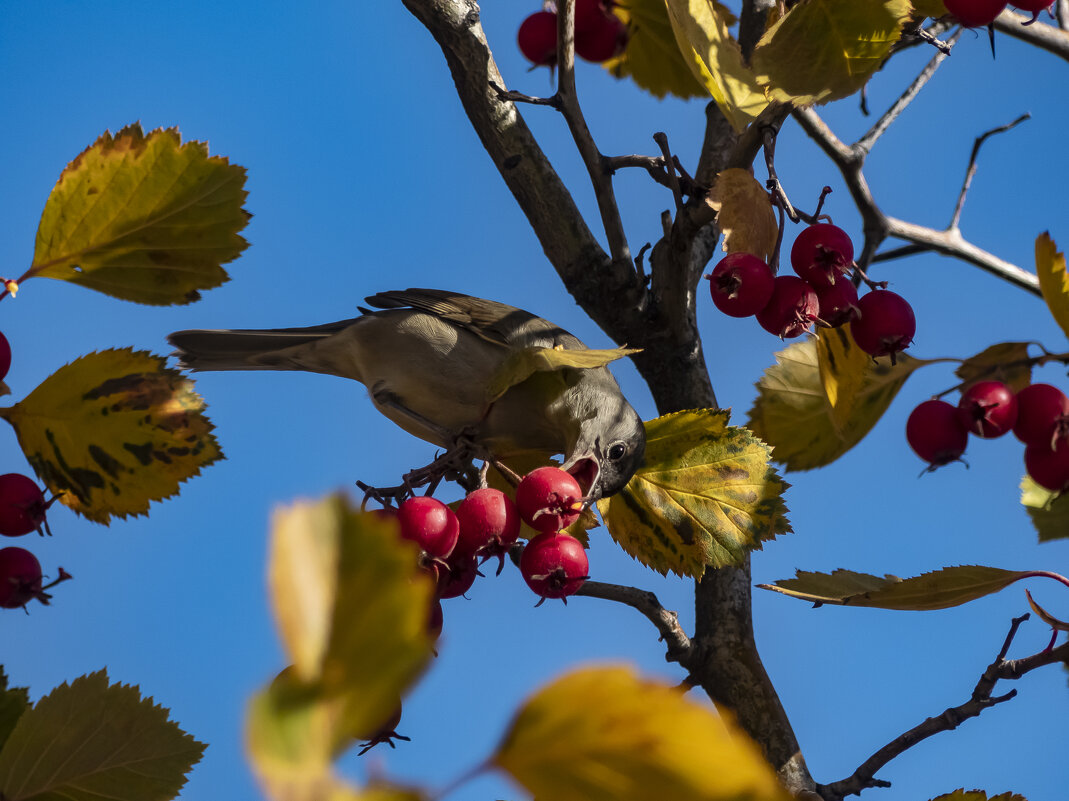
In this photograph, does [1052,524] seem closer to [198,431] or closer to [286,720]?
[198,431]

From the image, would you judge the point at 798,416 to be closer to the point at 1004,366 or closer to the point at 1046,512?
the point at 1046,512

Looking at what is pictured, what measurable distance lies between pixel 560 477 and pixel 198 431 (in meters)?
1.03

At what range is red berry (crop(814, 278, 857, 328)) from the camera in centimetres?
296

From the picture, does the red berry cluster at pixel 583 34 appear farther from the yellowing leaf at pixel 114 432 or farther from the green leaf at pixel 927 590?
the green leaf at pixel 927 590

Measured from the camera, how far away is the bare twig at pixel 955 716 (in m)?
2.98

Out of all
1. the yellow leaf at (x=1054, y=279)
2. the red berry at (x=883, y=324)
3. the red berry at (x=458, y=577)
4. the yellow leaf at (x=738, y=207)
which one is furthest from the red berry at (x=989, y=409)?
the red berry at (x=458, y=577)

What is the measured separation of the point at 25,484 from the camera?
8.65 ft

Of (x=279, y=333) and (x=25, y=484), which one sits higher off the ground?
(x=279, y=333)

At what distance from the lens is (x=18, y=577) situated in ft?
8.50

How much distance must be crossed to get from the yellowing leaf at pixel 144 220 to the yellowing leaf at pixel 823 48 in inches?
61.4

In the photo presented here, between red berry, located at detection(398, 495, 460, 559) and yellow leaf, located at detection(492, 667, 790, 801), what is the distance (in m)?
1.66

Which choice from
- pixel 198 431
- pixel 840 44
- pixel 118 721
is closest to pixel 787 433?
pixel 840 44

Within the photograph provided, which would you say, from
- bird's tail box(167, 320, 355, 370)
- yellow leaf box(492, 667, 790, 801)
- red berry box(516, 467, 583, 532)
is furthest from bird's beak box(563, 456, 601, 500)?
yellow leaf box(492, 667, 790, 801)

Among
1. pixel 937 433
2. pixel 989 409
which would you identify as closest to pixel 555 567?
pixel 937 433
